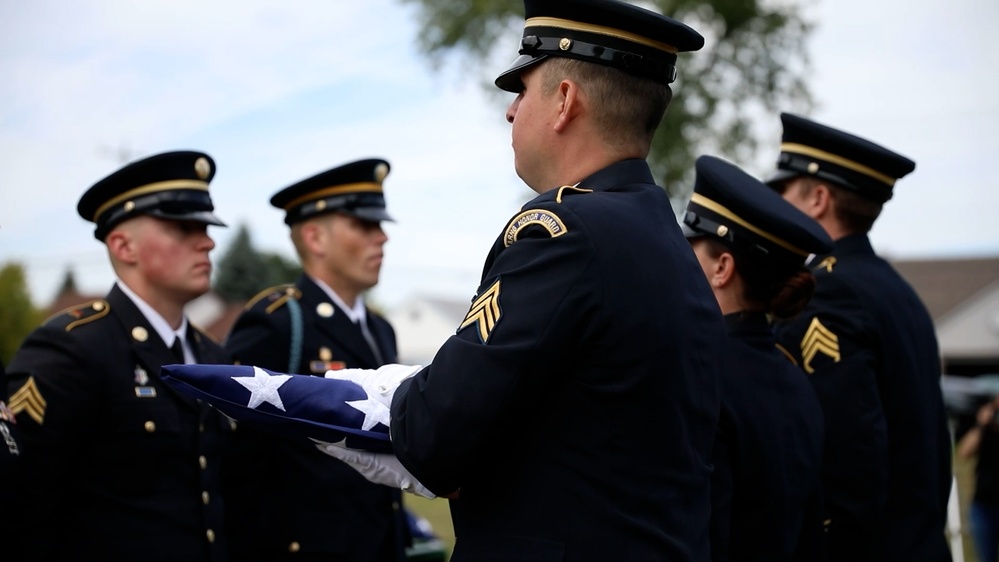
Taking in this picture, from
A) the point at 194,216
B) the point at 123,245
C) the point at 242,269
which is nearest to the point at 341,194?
the point at 194,216

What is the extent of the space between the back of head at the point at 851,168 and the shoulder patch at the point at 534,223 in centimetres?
242

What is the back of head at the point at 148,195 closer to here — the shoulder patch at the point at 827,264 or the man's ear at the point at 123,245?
the man's ear at the point at 123,245

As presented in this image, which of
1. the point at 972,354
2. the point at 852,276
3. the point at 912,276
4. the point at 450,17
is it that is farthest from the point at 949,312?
the point at 852,276

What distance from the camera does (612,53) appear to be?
7.41ft

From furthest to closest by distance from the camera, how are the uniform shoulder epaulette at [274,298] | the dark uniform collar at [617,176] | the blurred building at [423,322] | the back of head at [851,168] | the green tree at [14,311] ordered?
the blurred building at [423,322]
the green tree at [14,311]
the uniform shoulder epaulette at [274,298]
the back of head at [851,168]
the dark uniform collar at [617,176]

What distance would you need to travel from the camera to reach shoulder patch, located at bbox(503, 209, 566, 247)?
210 centimetres

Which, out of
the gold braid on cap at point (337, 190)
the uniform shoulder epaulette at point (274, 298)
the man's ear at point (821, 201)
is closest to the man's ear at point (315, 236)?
the gold braid on cap at point (337, 190)

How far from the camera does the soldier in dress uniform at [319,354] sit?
14.0ft

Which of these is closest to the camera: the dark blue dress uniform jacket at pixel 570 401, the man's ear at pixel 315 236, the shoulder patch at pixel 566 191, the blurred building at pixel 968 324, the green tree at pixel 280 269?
the dark blue dress uniform jacket at pixel 570 401

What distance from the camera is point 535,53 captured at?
2350 millimetres

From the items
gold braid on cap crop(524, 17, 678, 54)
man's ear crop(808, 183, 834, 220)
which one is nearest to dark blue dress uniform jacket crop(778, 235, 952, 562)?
man's ear crop(808, 183, 834, 220)

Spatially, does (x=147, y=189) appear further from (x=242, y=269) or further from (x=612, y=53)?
(x=242, y=269)

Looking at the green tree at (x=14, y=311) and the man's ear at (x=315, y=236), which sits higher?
the man's ear at (x=315, y=236)

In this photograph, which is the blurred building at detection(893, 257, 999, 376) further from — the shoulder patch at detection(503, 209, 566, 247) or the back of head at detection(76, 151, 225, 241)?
the shoulder patch at detection(503, 209, 566, 247)
